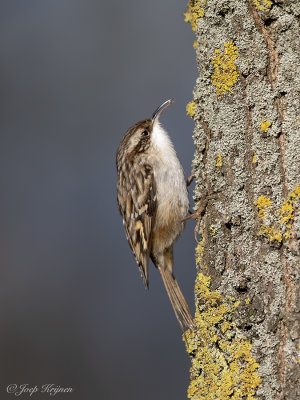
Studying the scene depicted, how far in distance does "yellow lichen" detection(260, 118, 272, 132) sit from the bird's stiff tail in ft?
3.05

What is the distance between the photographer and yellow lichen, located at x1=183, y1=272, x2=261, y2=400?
1714mm

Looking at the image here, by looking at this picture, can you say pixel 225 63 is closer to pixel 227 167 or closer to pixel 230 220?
pixel 227 167

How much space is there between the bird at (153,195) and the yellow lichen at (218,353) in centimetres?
73

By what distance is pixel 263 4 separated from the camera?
5.74 ft

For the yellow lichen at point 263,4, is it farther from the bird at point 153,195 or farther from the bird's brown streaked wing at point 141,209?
the bird's brown streaked wing at point 141,209

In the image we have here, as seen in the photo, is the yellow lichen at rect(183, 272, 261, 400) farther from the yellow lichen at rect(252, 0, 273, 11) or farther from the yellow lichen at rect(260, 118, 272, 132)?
the yellow lichen at rect(252, 0, 273, 11)

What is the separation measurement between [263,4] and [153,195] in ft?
4.09

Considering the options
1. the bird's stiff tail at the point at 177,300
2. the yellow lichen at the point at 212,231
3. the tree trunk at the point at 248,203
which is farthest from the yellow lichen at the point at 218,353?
the bird's stiff tail at the point at 177,300

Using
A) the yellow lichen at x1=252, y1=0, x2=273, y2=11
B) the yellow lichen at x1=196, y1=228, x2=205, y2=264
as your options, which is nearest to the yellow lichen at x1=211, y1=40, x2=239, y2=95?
the yellow lichen at x1=252, y1=0, x2=273, y2=11

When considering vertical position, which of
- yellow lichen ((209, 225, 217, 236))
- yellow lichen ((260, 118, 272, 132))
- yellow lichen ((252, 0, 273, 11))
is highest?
yellow lichen ((252, 0, 273, 11))

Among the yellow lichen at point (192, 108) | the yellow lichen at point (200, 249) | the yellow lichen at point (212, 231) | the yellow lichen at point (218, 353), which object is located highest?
the yellow lichen at point (192, 108)

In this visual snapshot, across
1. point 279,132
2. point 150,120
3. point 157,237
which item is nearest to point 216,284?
point 279,132

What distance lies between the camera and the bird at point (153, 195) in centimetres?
271

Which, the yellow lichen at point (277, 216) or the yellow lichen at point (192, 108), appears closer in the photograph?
the yellow lichen at point (277, 216)
